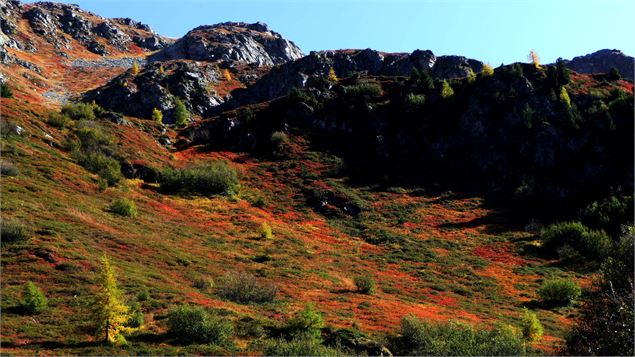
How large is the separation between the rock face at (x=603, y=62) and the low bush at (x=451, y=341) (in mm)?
177890

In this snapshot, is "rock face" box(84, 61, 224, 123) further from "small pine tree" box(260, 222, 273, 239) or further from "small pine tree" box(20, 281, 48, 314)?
"small pine tree" box(20, 281, 48, 314)

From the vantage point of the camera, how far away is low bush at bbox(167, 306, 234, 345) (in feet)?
82.3

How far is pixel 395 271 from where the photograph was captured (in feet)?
169

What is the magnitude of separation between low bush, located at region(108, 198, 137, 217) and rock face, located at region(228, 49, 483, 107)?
288 ft

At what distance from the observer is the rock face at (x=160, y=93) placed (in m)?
121

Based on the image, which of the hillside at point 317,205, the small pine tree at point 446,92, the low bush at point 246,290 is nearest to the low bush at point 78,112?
the hillside at point 317,205

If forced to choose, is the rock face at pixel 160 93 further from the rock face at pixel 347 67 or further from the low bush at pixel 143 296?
the low bush at pixel 143 296

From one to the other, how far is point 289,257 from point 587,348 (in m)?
32.4

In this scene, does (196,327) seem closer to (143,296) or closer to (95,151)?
(143,296)

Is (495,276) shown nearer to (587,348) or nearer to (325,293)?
(325,293)

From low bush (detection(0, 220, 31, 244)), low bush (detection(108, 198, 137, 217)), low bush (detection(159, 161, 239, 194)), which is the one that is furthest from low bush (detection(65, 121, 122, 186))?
Answer: low bush (detection(0, 220, 31, 244))

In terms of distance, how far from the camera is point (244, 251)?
4800 centimetres

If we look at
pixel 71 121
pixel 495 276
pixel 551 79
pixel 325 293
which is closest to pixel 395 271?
pixel 495 276

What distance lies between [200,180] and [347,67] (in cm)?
9041
